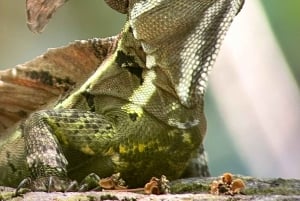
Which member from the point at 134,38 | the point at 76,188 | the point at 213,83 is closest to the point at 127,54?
the point at 134,38

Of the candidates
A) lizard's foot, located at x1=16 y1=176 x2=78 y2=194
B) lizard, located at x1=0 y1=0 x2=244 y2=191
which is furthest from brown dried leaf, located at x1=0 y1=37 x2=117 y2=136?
lizard's foot, located at x1=16 y1=176 x2=78 y2=194

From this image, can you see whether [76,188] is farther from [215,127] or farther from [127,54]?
[215,127]

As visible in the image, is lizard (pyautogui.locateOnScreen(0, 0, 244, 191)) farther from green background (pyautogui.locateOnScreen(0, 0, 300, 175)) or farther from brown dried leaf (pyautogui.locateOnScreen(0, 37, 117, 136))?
green background (pyautogui.locateOnScreen(0, 0, 300, 175))

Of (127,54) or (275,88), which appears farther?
(275,88)

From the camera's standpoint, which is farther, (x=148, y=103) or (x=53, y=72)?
(x=53, y=72)

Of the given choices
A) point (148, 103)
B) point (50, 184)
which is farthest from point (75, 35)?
point (50, 184)

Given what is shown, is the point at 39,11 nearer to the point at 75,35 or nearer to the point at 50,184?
the point at 50,184

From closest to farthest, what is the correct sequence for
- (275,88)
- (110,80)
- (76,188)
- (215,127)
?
(76,188), (110,80), (275,88), (215,127)
